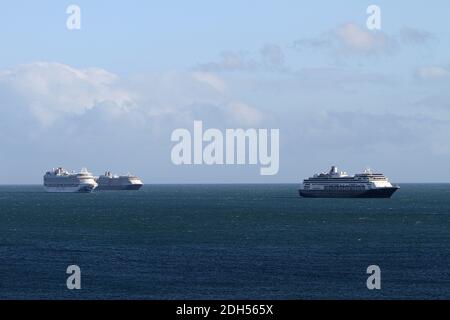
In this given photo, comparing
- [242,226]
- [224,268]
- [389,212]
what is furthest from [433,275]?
[389,212]

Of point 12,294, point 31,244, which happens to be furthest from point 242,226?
point 12,294

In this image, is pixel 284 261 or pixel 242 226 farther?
pixel 242 226

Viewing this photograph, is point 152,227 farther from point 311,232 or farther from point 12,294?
point 12,294

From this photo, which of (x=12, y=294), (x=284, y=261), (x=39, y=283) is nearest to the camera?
(x=12, y=294)

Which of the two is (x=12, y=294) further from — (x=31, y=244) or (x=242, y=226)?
(x=242, y=226)

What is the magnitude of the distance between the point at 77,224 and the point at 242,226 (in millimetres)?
24698

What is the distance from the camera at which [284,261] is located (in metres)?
74.6

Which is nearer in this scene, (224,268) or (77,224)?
(224,268)
